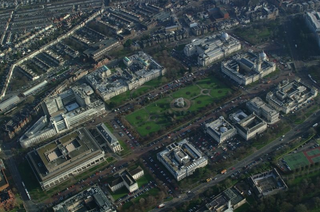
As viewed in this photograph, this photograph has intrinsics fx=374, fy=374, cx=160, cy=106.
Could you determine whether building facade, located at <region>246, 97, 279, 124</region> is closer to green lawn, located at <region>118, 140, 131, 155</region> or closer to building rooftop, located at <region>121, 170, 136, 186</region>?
green lawn, located at <region>118, 140, 131, 155</region>

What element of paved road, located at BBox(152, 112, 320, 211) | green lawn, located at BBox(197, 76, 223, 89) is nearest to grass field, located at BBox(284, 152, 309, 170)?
paved road, located at BBox(152, 112, 320, 211)

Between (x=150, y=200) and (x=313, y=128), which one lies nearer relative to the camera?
(x=150, y=200)

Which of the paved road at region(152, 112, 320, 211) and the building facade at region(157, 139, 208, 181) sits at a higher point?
the building facade at region(157, 139, 208, 181)

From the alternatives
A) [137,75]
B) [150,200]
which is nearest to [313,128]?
[150,200]

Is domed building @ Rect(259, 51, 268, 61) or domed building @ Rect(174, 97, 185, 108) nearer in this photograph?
domed building @ Rect(174, 97, 185, 108)

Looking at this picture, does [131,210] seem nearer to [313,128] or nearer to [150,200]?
[150,200]

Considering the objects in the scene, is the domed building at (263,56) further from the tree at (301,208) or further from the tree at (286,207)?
the tree at (301,208)

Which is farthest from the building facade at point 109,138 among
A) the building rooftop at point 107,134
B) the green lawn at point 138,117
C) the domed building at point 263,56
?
the domed building at point 263,56
